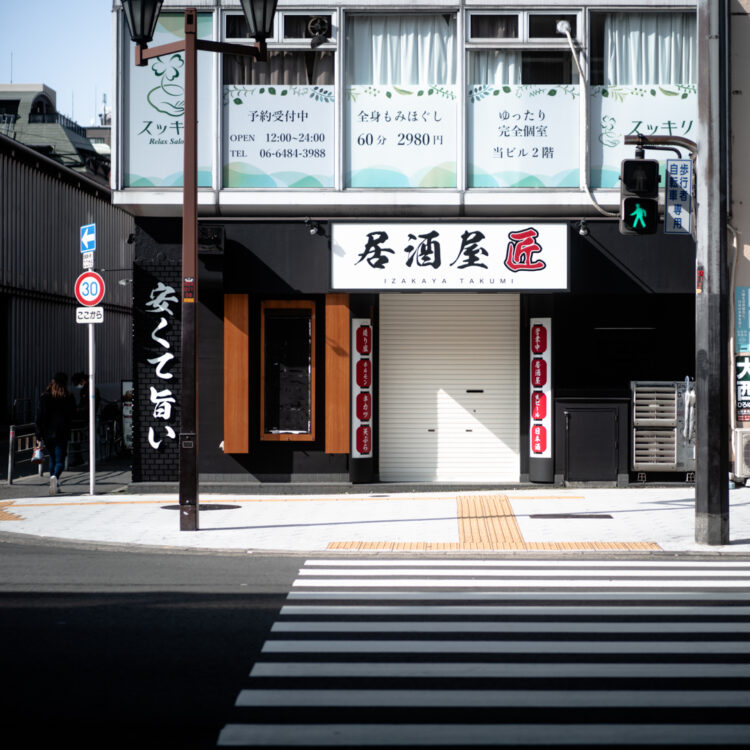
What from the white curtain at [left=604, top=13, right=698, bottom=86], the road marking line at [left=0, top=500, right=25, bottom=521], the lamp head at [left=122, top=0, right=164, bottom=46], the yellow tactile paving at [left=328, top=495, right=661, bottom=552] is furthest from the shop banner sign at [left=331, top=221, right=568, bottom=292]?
the road marking line at [left=0, top=500, right=25, bottom=521]

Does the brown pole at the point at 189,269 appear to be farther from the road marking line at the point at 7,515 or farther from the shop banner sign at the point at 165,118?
the shop banner sign at the point at 165,118

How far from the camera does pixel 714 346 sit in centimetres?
1198

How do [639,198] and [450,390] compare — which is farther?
[450,390]

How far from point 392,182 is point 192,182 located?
5364 mm

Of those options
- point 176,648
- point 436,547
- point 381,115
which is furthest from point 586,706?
point 381,115

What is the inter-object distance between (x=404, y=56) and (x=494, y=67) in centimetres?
155

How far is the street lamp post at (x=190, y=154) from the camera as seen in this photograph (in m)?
12.9

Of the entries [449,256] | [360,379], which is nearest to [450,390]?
[360,379]

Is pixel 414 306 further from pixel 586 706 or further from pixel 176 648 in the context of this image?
pixel 586 706

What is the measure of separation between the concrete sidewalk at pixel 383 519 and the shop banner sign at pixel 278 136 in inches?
210

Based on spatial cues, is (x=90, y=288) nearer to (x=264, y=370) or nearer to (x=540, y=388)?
(x=264, y=370)

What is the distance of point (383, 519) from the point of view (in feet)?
48.0

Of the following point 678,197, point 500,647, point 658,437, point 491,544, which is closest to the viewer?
point 500,647

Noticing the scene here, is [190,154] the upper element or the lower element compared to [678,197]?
upper
